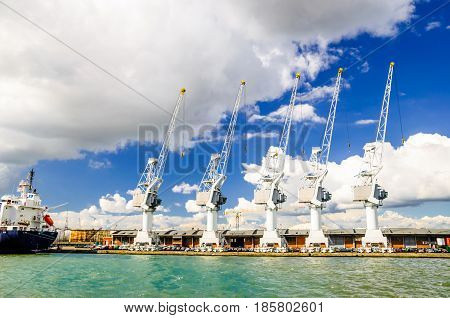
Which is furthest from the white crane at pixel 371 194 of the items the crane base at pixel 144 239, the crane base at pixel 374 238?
the crane base at pixel 144 239

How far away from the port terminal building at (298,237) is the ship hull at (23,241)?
35.4 metres

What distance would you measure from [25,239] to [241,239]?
65.5 meters

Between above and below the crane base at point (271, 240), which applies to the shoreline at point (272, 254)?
below

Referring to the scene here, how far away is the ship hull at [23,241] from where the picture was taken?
8769 centimetres

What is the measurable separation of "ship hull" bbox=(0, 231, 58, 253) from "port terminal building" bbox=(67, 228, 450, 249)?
116 ft

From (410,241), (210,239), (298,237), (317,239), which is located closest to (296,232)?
(298,237)

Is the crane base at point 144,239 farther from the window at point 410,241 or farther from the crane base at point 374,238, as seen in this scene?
the window at point 410,241

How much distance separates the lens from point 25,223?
97.6 meters

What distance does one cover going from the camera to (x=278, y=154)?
380ft

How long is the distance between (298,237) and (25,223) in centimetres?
8197

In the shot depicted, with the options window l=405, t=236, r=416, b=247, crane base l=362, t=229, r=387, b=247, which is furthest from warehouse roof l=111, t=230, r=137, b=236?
window l=405, t=236, r=416, b=247

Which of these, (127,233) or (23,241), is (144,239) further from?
(23,241)

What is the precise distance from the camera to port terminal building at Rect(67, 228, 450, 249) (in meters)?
101
